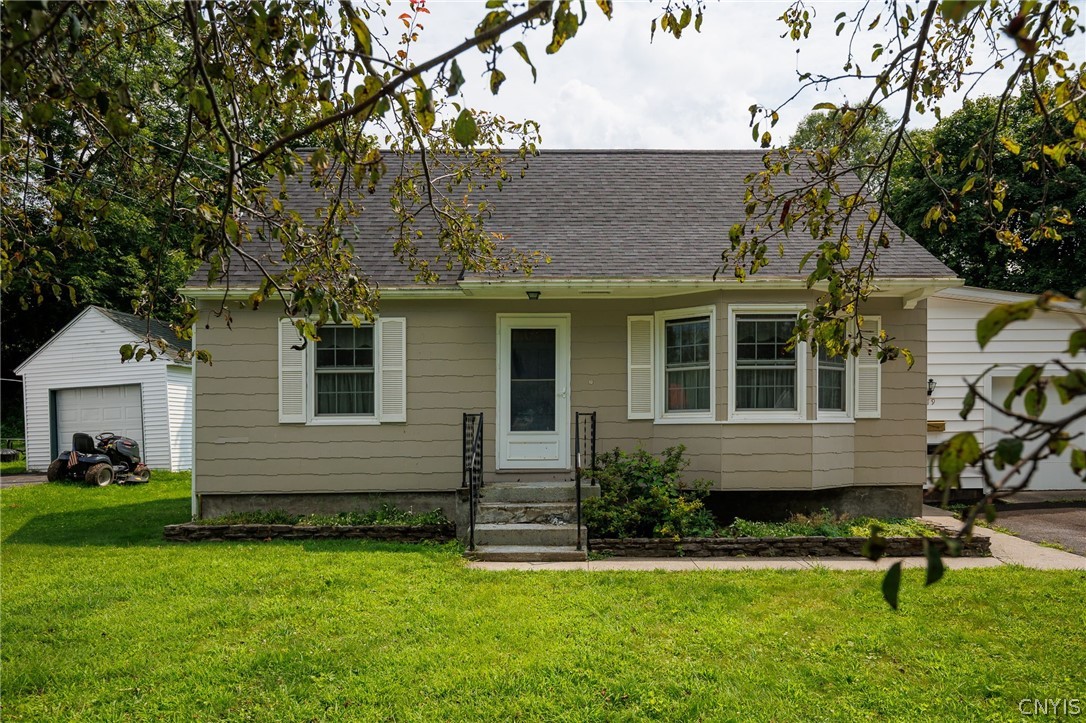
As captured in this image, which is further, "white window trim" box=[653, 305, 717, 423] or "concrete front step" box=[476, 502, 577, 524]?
"white window trim" box=[653, 305, 717, 423]

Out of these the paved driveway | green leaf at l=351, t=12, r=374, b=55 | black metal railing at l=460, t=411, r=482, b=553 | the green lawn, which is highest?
green leaf at l=351, t=12, r=374, b=55

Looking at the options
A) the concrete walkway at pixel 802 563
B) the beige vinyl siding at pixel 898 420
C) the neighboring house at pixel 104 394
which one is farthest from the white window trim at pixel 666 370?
the neighboring house at pixel 104 394

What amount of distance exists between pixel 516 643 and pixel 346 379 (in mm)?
5519

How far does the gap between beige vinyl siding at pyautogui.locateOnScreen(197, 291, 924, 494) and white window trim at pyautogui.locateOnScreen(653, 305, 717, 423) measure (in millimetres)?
111

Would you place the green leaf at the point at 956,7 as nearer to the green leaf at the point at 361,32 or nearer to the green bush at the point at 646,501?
the green leaf at the point at 361,32

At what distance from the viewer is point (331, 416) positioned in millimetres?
9391

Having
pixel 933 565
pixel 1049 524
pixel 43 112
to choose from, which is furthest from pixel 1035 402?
pixel 1049 524

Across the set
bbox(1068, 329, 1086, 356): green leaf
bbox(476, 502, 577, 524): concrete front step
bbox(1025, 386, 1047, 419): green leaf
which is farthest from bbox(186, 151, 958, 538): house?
bbox(1068, 329, 1086, 356): green leaf

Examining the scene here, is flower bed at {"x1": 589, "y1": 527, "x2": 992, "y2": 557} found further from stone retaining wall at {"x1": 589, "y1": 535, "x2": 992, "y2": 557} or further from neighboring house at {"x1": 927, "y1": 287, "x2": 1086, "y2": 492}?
neighboring house at {"x1": 927, "y1": 287, "x2": 1086, "y2": 492}

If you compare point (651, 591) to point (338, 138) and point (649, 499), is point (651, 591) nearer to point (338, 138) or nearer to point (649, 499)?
point (649, 499)

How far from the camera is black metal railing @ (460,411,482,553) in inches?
303

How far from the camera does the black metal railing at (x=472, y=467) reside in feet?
25.2

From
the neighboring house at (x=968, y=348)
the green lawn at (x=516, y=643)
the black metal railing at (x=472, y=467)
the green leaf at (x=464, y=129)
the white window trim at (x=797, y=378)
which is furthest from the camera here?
the neighboring house at (x=968, y=348)

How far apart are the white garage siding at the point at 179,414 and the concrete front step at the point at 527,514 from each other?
11555mm
